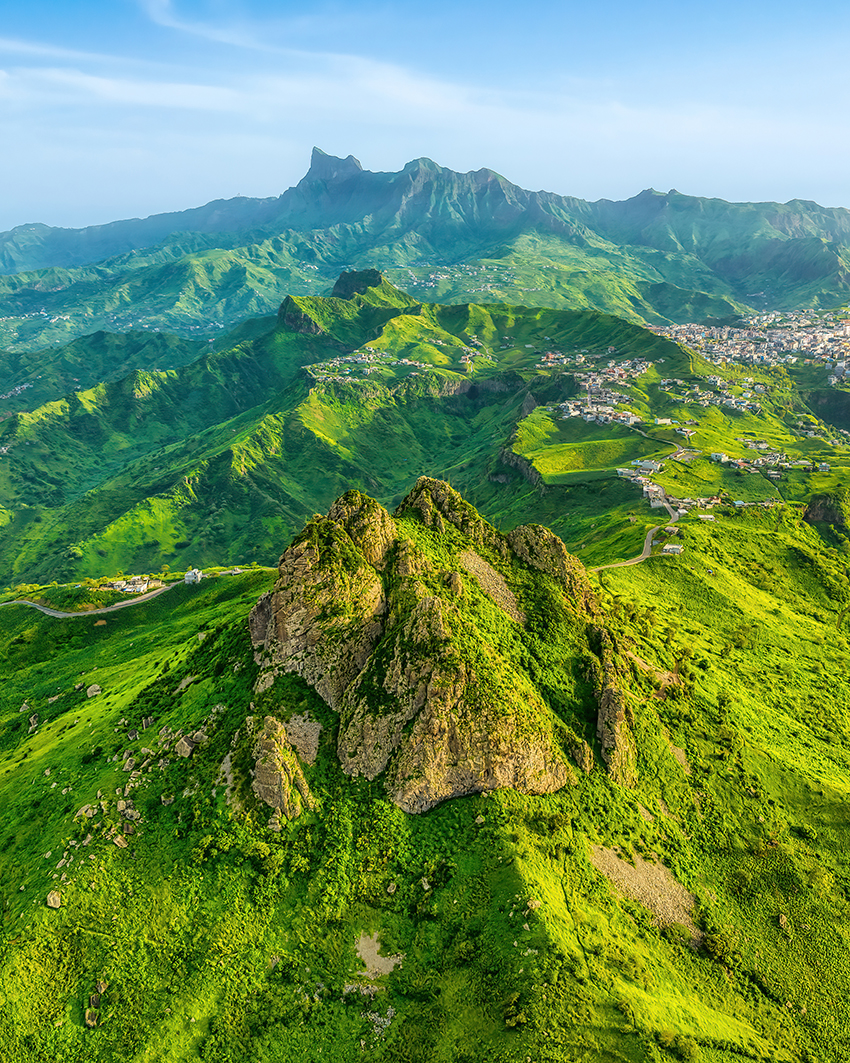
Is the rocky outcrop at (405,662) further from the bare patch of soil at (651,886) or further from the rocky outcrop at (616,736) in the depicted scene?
the bare patch of soil at (651,886)

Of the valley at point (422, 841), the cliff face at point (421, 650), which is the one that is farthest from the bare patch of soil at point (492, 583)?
the valley at point (422, 841)

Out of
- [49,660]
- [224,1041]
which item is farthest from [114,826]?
[49,660]

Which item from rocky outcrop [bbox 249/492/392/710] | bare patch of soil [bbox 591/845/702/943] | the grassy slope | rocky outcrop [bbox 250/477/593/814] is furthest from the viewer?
rocky outcrop [bbox 249/492/392/710]

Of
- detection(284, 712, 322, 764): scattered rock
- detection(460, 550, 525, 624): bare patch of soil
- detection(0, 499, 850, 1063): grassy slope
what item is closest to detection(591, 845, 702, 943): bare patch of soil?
detection(0, 499, 850, 1063): grassy slope

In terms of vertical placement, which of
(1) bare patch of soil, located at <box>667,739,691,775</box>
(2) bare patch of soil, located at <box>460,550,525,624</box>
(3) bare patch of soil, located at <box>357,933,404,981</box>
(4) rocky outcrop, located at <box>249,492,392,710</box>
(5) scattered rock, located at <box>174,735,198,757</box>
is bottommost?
(1) bare patch of soil, located at <box>667,739,691,775</box>

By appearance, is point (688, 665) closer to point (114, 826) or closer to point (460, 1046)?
point (460, 1046)

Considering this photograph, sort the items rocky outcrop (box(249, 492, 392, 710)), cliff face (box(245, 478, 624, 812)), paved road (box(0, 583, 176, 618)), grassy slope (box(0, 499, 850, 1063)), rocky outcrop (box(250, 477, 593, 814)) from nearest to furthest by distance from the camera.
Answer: grassy slope (box(0, 499, 850, 1063))
rocky outcrop (box(250, 477, 593, 814))
cliff face (box(245, 478, 624, 812))
rocky outcrop (box(249, 492, 392, 710))
paved road (box(0, 583, 176, 618))

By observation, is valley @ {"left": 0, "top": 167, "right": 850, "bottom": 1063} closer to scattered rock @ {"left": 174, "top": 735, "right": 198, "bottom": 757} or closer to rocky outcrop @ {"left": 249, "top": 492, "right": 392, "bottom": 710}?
scattered rock @ {"left": 174, "top": 735, "right": 198, "bottom": 757}

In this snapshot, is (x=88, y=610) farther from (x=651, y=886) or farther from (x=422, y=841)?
(x=651, y=886)
